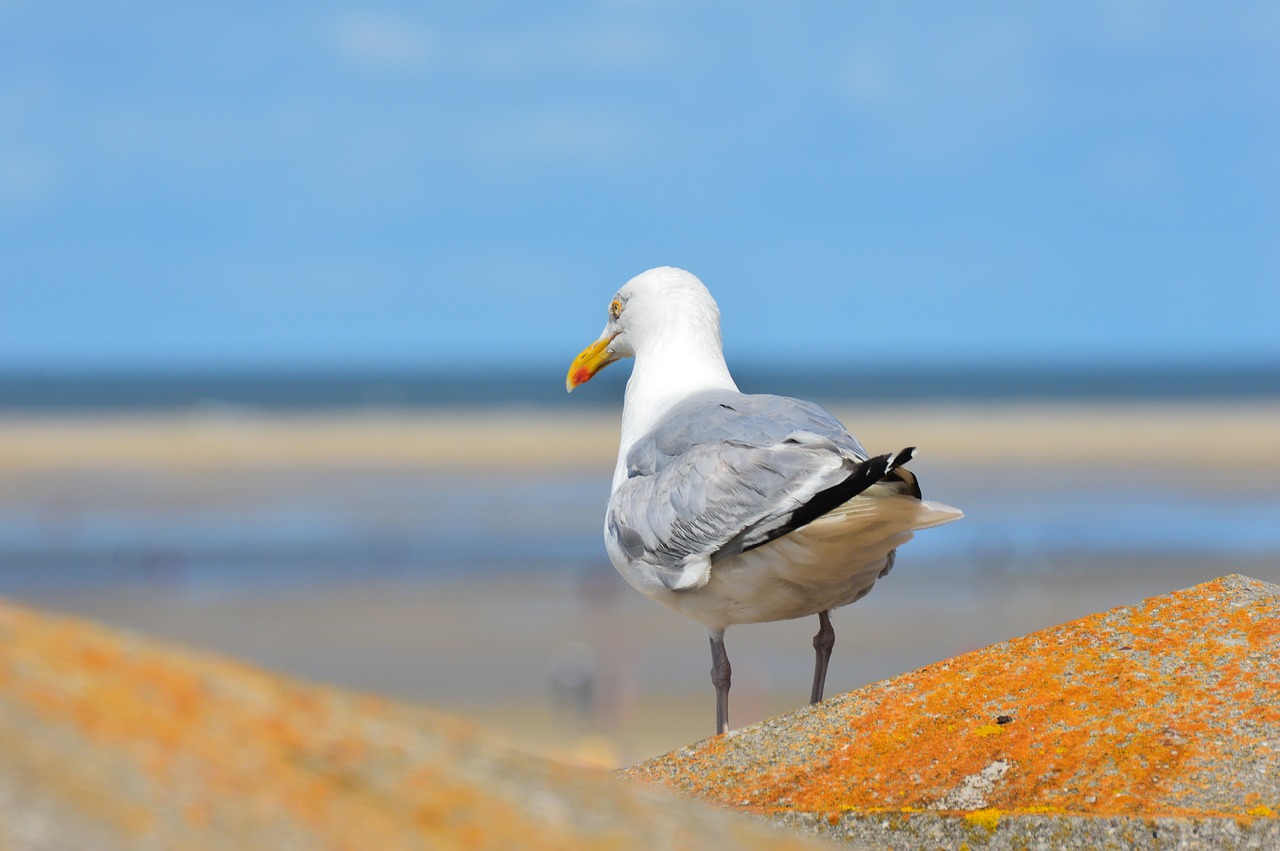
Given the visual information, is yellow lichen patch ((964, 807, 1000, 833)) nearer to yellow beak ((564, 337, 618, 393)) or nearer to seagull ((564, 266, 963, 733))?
seagull ((564, 266, 963, 733))

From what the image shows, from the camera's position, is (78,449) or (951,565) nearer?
(951,565)

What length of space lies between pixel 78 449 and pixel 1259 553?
3680 centimetres

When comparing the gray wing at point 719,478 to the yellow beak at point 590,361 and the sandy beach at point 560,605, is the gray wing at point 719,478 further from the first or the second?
the sandy beach at point 560,605

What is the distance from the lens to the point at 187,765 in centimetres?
165

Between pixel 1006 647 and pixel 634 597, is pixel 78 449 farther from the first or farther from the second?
pixel 1006 647

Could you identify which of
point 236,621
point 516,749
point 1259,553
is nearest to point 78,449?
point 236,621

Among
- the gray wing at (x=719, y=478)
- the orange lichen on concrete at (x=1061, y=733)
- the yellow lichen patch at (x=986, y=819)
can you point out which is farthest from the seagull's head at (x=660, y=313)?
the yellow lichen patch at (x=986, y=819)

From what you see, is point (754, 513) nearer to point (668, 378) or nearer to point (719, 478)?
point (719, 478)

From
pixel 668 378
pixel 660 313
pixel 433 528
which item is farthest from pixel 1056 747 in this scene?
pixel 433 528

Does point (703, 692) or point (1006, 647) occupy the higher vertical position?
point (1006, 647)

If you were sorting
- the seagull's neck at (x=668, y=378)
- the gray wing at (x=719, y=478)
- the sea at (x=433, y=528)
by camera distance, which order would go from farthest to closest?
the sea at (x=433, y=528) < the seagull's neck at (x=668, y=378) < the gray wing at (x=719, y=478)

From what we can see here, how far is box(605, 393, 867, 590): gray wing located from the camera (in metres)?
4.67

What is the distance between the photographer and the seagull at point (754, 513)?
4.41m

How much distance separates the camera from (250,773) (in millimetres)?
1669
